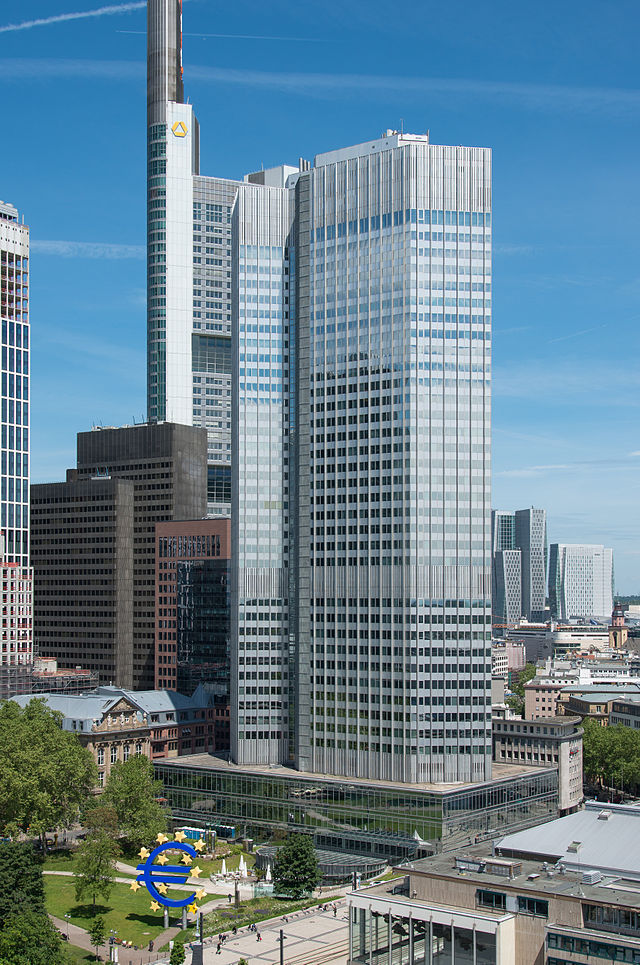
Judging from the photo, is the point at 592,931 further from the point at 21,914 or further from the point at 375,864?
the point at 375,864

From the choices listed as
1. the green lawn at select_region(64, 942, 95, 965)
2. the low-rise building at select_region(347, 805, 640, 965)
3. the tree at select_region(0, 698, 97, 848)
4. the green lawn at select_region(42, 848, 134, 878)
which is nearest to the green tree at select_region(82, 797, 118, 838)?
the tree at select_region(0, 698, 97, 848)

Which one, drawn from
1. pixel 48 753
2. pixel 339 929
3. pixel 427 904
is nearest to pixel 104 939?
pixel 339 929

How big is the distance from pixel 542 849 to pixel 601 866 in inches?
333

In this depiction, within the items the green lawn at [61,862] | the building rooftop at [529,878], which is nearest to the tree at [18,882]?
the green lawn at [61,862]

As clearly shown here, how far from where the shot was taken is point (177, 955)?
A: 5492 inches

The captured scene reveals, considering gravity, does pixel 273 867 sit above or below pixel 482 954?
below

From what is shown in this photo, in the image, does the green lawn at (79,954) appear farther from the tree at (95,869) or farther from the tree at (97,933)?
the tree at (95,869)

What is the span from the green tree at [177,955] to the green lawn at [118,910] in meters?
17.0

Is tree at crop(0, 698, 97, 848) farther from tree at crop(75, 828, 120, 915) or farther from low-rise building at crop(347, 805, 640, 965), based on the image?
low-rise building at crop(347, 805, 640, 965)

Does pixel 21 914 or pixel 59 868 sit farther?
pixel 59 868

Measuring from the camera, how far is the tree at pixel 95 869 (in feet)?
551

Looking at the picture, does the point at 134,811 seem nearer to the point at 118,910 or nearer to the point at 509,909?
the point at 118,910

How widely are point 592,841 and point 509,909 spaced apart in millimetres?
22255

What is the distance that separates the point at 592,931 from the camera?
106m
